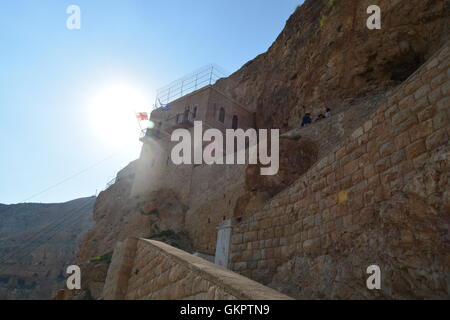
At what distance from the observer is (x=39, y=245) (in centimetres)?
4428

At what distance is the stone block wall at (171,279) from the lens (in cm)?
317

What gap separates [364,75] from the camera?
15109 mm

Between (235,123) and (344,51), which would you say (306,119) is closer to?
(344,51)

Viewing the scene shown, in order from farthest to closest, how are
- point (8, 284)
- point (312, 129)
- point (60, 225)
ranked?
point (60, 225) < point (8, 284) < point (312, 129)

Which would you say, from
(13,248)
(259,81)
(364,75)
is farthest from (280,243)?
(13,248)

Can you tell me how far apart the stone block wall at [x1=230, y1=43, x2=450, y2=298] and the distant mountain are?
1446 inches

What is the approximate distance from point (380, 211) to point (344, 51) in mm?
13223

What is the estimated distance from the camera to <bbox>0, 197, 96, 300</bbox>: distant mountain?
Answer: 122 ft

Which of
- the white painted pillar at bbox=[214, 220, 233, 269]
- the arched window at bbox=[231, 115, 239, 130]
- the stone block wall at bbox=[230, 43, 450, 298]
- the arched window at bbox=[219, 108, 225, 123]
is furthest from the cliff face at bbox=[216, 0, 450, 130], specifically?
the stone block wall at bbox=[230, 43, 450, 298]

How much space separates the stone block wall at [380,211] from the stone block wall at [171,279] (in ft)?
5.67

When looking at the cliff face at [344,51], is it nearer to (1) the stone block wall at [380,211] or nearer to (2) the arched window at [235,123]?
(2) the arched window at [235,123]

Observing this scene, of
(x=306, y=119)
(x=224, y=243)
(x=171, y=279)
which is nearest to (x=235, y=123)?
(x=306, y=119)

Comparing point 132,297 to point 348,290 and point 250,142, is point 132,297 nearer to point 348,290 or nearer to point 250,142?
point 348,290
